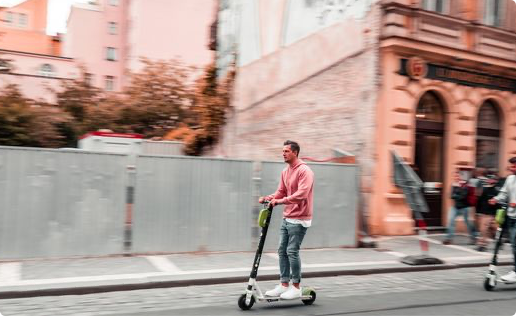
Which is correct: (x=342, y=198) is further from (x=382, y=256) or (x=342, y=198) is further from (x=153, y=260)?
(x=153, y=260)

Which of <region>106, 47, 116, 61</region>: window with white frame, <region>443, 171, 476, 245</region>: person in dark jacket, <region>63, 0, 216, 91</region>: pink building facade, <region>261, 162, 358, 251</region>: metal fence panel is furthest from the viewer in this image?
<region>106, 47, 116, 61</region>: window with white frame

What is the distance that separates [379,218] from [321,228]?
2643mm

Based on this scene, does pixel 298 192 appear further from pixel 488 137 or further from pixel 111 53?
pixel 111 53

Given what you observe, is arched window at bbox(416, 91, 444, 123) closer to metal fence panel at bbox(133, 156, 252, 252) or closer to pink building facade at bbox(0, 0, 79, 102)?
metal fence panel at bbox(133, 156, 252, 252)

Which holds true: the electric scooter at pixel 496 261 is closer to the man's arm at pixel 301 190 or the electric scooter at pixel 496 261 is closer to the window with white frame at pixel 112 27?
the man's arm at pixel 301 190

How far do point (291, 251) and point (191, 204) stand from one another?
4048 millimetres

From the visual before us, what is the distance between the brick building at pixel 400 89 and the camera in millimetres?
13383

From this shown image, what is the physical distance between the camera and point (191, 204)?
9.95 metres

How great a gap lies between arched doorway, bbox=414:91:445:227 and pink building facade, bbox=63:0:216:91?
2980cm

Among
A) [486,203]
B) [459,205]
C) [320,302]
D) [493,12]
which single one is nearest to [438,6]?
[493,12]

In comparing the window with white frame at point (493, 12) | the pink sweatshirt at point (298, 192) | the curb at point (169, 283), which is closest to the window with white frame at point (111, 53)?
the window with white frame at point (493, 12)

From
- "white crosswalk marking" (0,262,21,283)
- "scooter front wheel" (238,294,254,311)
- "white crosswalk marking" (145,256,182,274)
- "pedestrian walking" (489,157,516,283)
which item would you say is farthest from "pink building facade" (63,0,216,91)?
"scooter front wheel" (238,294,254,311)

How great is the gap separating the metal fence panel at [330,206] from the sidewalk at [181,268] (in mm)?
319

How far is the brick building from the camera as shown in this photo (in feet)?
43.9
